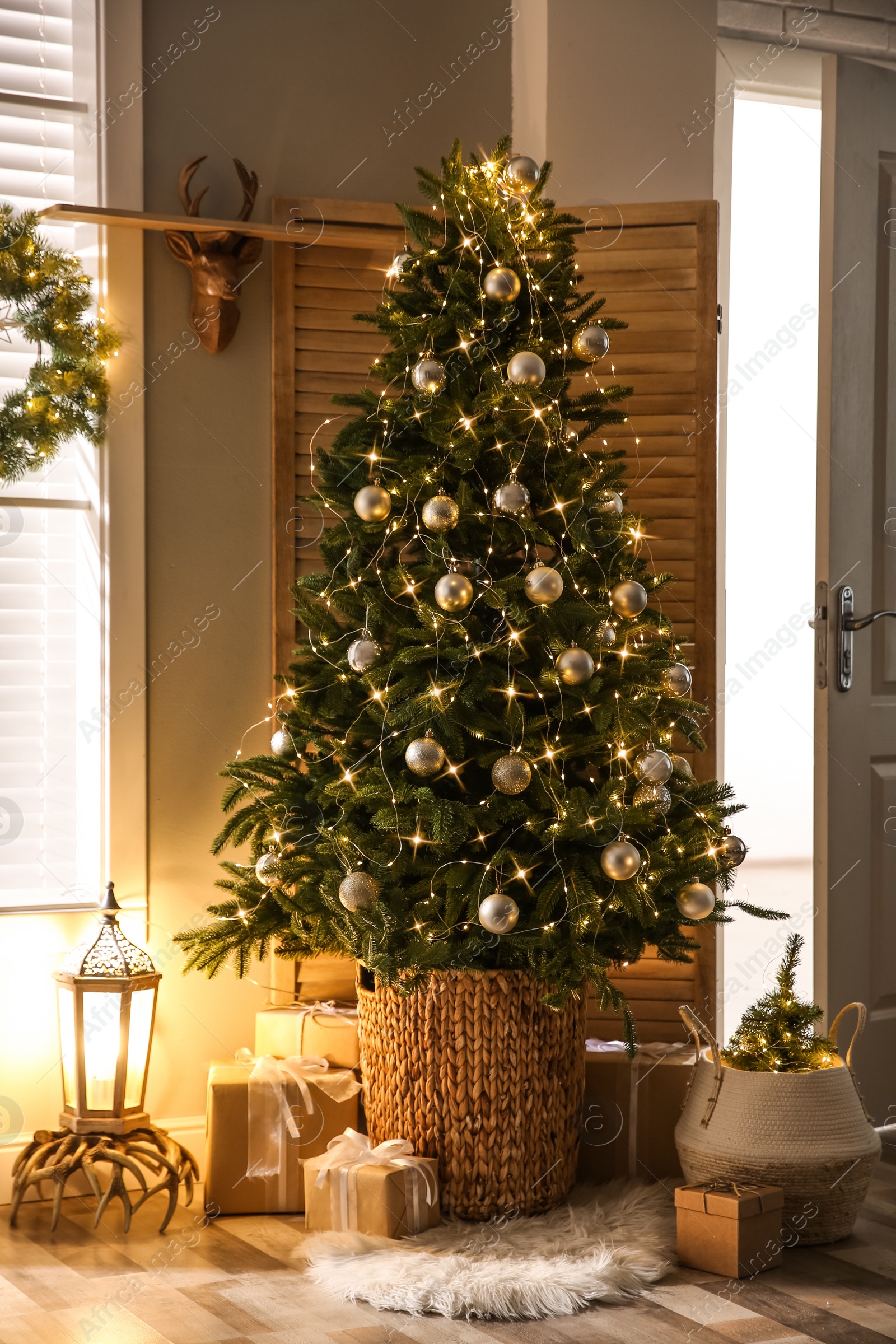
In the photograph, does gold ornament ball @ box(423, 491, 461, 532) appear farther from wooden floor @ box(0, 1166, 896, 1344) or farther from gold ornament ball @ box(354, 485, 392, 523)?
wooden floor @ box(0, 1166, 896, 1344)

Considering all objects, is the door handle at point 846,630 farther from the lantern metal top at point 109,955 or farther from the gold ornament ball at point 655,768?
the lantern metal top at point 109,955

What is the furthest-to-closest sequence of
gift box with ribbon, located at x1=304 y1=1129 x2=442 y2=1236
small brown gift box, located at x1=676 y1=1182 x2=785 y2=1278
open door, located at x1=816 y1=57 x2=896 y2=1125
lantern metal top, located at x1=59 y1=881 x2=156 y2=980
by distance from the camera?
open door, located at x1=816 y1=57 x2=896 y2=1125
lantern metal top, located at x1=59 y1=881 x2=156 y2=980
gift box with ribbon, located at x1=304 y1=1129 x2=442 y2=1236
small brown gift box, located at x1=676 y1=1182 x2=785 y2=1278

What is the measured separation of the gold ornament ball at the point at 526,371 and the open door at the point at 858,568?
43.0 inches

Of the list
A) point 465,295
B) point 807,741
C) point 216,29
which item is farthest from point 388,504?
point 807,741

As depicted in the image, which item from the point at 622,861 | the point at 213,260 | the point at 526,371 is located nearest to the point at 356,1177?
the point at 622,861

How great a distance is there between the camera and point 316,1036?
269 cm

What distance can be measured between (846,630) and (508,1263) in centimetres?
165

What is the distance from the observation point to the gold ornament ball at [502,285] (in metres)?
2.36

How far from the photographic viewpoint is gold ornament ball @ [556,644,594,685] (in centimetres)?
224

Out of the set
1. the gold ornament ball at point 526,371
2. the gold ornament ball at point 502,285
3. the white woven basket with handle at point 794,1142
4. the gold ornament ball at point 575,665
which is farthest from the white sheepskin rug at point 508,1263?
the gold ornament ball at point 502,285

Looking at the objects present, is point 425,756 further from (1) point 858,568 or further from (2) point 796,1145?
(1) point 858,568

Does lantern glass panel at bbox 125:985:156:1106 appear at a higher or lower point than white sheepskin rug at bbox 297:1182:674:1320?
higher

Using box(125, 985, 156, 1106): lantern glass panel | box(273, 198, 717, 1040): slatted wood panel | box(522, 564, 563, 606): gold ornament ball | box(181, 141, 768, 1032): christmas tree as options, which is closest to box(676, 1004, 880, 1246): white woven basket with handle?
box(181, 141, 768, 1032): christmas tree

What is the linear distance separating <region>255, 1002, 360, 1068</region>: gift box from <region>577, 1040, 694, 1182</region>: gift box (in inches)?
18.4
